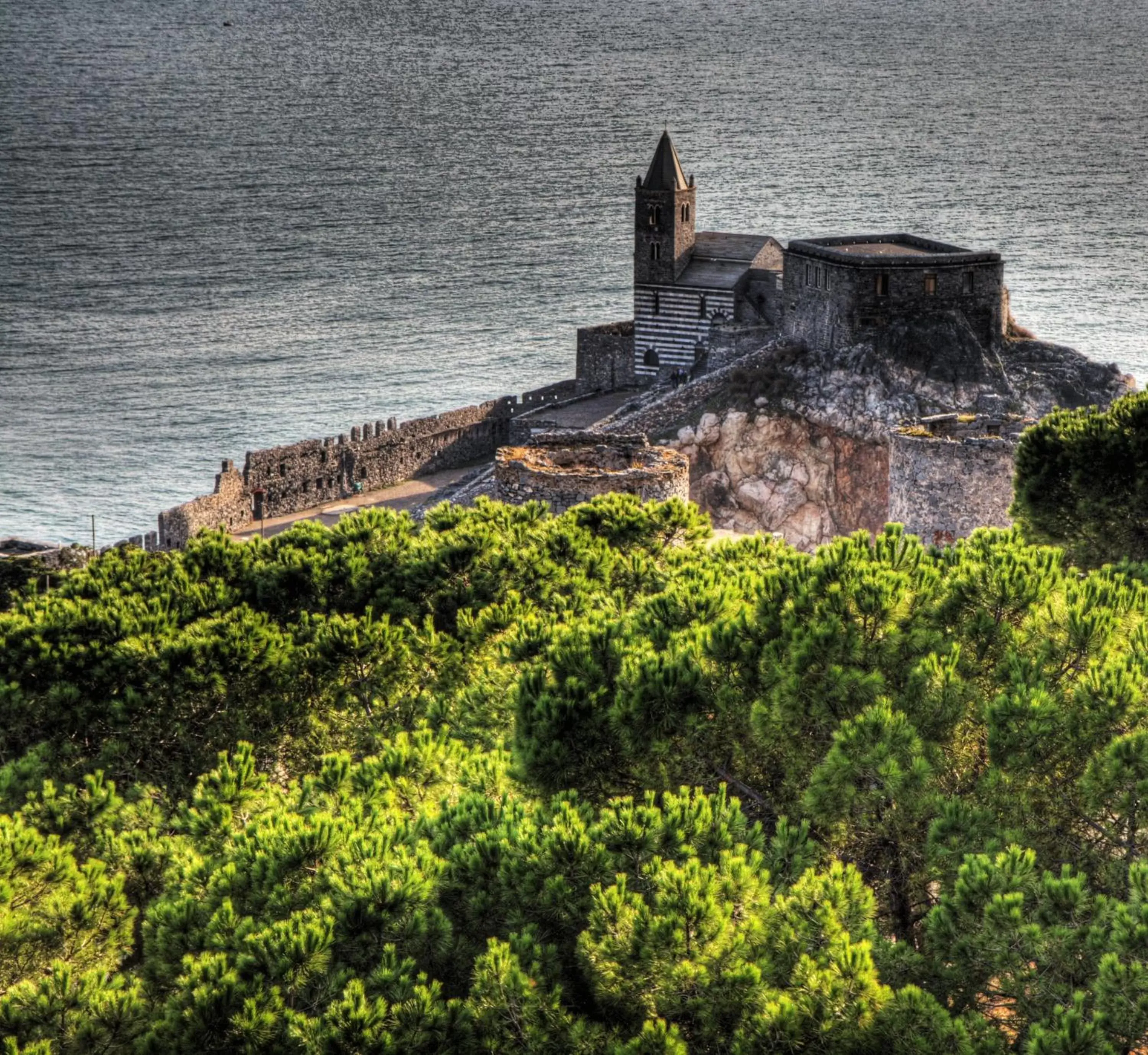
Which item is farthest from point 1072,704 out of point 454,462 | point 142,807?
point 454,462

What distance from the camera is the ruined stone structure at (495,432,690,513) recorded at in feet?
139

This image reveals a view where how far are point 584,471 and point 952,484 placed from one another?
836 centimetres

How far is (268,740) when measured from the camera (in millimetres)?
30891

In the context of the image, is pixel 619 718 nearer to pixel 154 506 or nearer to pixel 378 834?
pixel 378 834

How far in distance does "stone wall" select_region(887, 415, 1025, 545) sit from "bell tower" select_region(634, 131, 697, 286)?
34.7m

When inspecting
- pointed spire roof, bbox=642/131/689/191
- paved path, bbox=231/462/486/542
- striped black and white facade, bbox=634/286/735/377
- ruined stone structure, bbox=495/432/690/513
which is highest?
pointed spire roof, bbox=642/131/689/191

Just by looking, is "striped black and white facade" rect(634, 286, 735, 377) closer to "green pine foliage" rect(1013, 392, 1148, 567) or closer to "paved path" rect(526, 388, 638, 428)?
"paved path" rect(526, 388, 638, 428)

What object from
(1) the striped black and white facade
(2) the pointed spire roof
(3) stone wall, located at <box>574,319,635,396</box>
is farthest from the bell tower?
(3) stone wall, located at <box>574,319,635,396</box>

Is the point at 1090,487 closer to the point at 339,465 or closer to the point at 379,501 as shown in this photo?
the point at 379,501

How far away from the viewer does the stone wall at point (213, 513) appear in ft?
209

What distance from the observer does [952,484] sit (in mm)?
45781

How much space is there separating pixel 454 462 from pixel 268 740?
153ft

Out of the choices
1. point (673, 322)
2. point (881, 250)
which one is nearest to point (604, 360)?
point (673, 322)

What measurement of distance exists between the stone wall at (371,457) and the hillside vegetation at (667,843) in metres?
39.6
